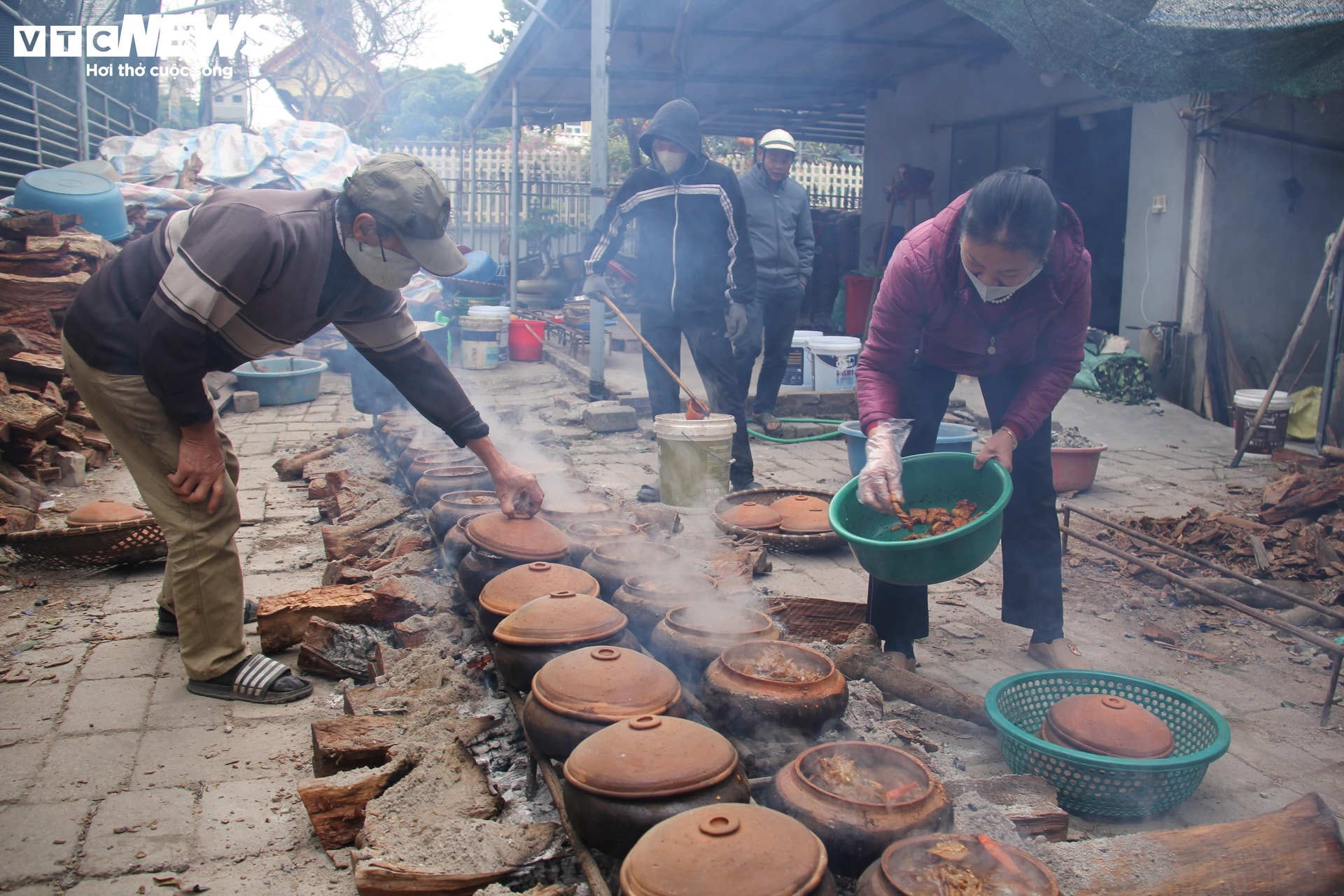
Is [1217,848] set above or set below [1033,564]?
below

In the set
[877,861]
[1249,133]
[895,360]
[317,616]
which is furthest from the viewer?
[1249,133]

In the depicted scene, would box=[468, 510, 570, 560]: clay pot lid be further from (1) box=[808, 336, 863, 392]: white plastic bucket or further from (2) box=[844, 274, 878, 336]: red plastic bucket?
(2) box=[844, 274, 878, 336]: red plastic bucket

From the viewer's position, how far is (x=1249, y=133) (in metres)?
8.18

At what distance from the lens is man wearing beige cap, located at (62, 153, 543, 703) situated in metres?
2.54

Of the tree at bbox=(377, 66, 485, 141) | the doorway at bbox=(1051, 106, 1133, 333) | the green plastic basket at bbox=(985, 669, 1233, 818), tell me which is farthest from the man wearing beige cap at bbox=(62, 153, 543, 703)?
the tree at bbox=(377, 66, 485, 141)

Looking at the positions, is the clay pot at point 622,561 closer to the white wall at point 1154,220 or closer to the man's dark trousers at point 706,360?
the man's dark trousers at point 706,360

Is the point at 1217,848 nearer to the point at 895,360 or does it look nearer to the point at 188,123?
the point at 895,360

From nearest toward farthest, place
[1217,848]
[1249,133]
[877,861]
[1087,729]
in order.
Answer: [877,861] < [1217,848] < [1087,729] < [1249,133]

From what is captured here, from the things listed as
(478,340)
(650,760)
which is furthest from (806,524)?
(478,340)

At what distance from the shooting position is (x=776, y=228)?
23.4 feet

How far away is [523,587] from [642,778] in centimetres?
113

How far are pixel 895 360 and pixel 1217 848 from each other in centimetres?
162

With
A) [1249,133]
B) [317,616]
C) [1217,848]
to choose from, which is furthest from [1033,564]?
[1249,133]

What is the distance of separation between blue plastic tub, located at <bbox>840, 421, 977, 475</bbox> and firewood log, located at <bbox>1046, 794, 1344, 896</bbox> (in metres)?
3.17
